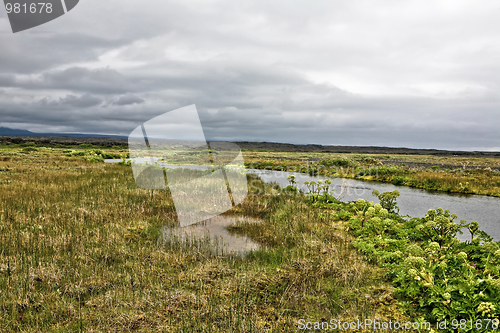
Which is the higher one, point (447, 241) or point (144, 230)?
point (447, 241)

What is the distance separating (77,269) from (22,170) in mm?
21230

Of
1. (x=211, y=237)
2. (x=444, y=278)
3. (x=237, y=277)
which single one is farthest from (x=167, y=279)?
(x=444, y=278)

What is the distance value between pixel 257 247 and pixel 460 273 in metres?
4.36

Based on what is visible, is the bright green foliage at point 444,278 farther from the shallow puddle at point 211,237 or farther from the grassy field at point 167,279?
the shallow puddle at point 211,237

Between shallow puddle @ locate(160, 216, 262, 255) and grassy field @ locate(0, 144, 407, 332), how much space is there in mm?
225

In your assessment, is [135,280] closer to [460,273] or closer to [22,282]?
[22,282]

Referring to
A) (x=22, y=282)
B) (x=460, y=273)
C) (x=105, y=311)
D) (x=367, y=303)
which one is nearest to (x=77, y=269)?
(x=22, y=282)

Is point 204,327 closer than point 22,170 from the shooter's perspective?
Yes

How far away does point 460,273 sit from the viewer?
4.52 m

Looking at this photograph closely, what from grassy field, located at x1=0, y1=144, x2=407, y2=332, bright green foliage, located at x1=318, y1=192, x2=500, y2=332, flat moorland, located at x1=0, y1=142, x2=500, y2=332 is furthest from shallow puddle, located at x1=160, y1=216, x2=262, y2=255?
bright green foliage, located at x1=318, y1=192, x2=500, y2=332

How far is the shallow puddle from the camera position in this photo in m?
7.21

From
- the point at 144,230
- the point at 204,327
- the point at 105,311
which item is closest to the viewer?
the point at 204,327

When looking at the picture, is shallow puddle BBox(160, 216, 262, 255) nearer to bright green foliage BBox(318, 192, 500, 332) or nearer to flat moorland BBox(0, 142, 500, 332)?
flat moorland BBox(0, 142, 500, 332)

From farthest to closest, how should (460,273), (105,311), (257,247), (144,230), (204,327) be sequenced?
(144,230) < (257,247) < (460,273) < (105,311) < (204,327)
